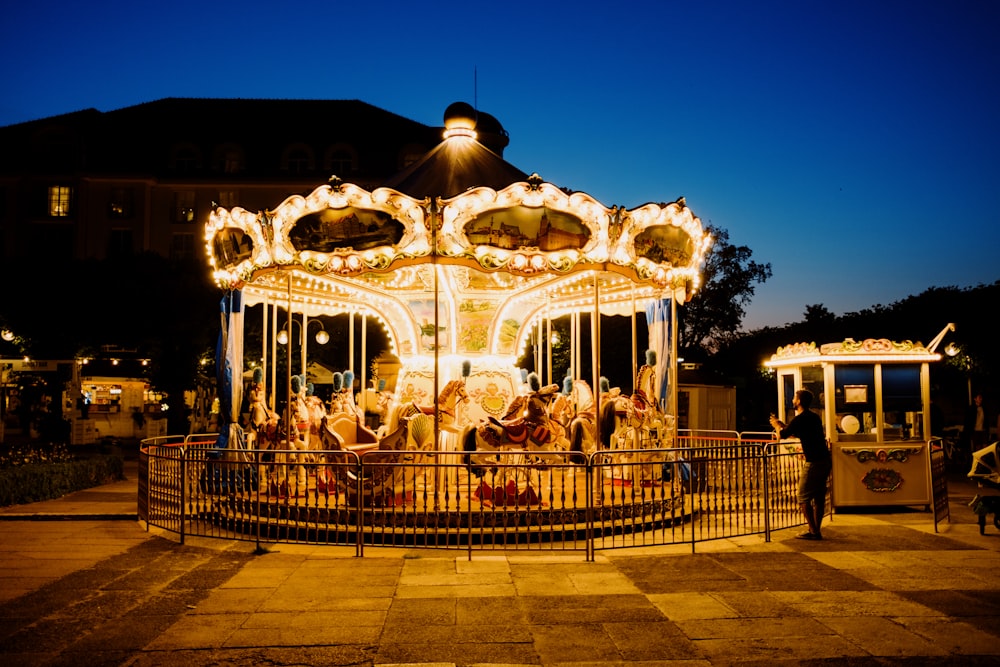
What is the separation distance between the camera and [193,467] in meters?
9.83

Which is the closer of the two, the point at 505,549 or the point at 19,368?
the point at 505,549

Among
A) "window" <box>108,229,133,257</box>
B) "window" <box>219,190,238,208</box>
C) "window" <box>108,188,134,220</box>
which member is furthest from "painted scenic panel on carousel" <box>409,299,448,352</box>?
"window" <box>108,188,134,220</box>

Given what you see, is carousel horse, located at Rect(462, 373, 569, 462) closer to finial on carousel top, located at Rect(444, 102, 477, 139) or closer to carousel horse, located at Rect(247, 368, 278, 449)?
carousel horse, located at Rect(247, 368, 278, 449)

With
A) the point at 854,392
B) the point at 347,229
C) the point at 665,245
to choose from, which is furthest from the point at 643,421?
the point at 347,229

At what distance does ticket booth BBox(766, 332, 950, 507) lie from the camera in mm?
11523

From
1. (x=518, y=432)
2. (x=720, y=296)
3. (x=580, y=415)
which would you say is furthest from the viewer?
(x=720, y=296)

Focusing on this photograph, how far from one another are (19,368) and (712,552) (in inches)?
809

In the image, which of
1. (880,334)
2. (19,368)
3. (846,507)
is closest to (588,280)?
(846,507)

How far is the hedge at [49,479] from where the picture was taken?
1265cm

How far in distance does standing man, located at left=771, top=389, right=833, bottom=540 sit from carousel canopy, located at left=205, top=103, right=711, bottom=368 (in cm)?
Result: 287

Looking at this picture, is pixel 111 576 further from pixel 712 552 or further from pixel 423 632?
pixel 712 552

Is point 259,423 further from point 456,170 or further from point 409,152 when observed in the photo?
point 409,152

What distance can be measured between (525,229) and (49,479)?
30.4 ft

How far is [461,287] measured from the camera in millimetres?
14344
